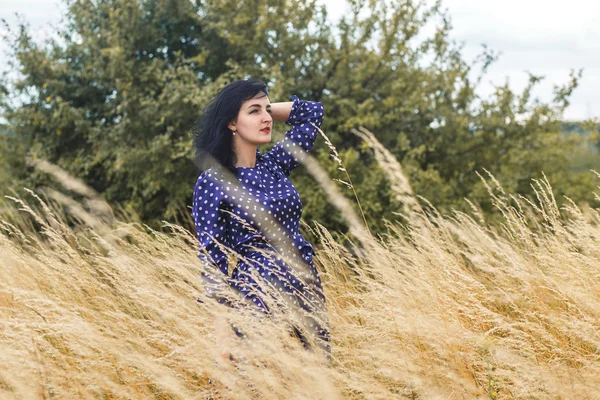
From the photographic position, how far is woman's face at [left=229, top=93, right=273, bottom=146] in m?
2.84

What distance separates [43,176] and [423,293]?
7403mm

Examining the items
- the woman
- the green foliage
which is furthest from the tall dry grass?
the green foliage

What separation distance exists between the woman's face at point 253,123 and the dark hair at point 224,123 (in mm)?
25

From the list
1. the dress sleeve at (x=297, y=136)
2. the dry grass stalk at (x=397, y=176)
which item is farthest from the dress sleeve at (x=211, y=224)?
the dry grass stalk at (x=397, y=176)

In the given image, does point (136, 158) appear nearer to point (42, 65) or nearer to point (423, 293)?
point (42, 65)

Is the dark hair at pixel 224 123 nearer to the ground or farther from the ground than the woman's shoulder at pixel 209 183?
farther from the ground

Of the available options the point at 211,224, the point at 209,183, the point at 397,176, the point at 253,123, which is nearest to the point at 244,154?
the point at 253,123

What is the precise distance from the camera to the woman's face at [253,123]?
2838mm

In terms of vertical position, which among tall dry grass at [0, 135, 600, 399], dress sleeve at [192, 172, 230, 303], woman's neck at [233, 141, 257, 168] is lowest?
tall dry grass at [0, 135, 600, 399]

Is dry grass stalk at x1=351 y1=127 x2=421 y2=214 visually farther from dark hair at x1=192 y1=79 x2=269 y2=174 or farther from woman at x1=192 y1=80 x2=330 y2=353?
dark hair at x1=192 y1=79 x2=269 y2=174

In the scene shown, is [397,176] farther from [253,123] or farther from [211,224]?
[211,224]

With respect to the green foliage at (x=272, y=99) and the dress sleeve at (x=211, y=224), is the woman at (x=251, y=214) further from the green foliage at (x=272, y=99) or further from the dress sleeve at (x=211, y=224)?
the green foliage at (x=272, y=99)

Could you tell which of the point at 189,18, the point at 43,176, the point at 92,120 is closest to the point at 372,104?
the point at 189,18

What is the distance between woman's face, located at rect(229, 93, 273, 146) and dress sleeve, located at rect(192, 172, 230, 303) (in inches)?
12.8
